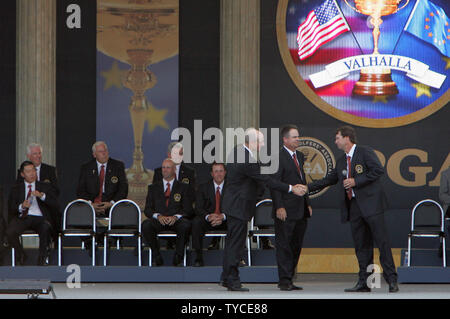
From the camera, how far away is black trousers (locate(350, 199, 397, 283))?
896 cm

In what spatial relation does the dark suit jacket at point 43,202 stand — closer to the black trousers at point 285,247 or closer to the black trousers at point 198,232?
the black trousers at point 198,232

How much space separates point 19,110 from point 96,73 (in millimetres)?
1243

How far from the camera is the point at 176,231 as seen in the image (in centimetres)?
1063

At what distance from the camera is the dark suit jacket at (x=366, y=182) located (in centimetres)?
900

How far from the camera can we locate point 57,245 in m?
11.0

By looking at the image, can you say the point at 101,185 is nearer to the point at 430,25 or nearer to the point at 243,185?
the point at 243,185

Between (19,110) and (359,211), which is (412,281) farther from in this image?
(19,110)

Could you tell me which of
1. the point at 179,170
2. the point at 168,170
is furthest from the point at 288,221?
the point at 179,170

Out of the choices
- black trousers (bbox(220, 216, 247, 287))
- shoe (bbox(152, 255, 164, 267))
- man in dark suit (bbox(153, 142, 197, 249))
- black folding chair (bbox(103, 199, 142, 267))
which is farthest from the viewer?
man in dark suit (bbox(153, 142, 197, 249))

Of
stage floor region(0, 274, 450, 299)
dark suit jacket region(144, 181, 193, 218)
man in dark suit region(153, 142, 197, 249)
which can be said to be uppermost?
man in dark suit region(153, 142, 197, 249)

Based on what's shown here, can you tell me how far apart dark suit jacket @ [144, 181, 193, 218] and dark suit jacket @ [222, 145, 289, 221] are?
1.79 meters

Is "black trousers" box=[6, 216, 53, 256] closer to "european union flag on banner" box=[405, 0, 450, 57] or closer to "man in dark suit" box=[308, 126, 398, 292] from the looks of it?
"man in dark suit" box=[308, 126, 398, 292]

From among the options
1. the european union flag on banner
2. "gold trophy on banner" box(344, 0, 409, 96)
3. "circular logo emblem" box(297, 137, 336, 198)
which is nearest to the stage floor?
"circular logo emblem" box(297, 137, 336, 198)
